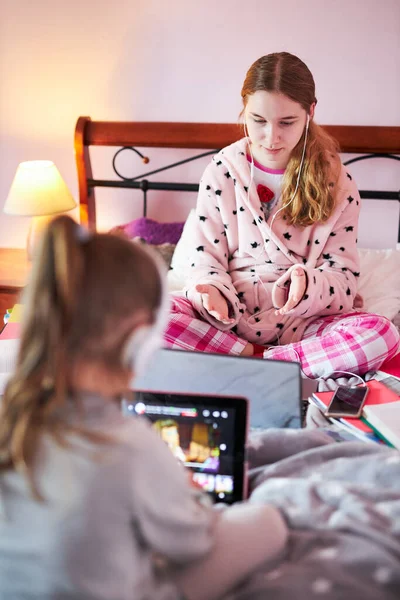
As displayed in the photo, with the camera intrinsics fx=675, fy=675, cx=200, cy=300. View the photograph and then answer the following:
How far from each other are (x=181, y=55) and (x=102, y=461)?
212 centimetres

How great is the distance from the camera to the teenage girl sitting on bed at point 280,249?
166cm

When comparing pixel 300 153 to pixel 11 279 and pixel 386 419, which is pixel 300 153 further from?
pixel 11 279

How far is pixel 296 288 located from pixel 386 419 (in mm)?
501

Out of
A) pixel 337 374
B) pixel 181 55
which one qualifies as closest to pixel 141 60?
pixel 181 55

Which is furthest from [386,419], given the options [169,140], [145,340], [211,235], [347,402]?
[169,140]

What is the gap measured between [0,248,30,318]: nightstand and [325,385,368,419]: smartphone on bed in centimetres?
138

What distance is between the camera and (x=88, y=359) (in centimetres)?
66

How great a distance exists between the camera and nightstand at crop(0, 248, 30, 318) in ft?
7.90

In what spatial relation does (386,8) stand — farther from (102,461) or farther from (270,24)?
(102,461)

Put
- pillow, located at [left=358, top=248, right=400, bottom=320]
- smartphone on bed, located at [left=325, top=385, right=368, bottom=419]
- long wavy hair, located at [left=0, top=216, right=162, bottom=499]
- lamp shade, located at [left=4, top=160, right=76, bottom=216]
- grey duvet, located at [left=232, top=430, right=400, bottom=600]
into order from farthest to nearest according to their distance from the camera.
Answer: lamp shade, located at [left=4, top=160, right=76, bottom=216], pillow, located at [left=358, top=248, right=400, bottom=320], smartphone on bed, located at [left=325, top=385, right=368, bottom=419], grey duvet, located at [left=232, top=430, right=400, bottom=600], long wavy hair, located at [left=0, top=216, right=162, bottom=499]

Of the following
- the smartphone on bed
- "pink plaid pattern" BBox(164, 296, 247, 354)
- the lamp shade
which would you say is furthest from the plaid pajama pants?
the lamp shade

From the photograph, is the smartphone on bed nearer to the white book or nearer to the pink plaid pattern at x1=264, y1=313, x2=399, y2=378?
the white book

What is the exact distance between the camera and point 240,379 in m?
1.21

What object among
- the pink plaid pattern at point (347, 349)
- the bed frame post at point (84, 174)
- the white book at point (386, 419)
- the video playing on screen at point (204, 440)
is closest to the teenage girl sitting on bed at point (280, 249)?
the pink plaid pattern at point (347, 349)
